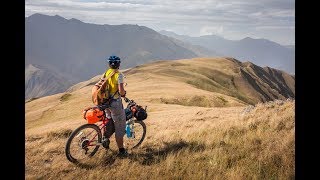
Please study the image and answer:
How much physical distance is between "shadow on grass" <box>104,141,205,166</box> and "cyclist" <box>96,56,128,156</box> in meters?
0.41

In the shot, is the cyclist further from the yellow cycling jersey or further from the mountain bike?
the mountain bike

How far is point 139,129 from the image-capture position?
37.4 feet

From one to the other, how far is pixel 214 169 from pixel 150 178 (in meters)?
1.43

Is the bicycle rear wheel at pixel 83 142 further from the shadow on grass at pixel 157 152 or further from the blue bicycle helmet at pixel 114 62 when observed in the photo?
the blue bicycle helmet at pixel 114 62

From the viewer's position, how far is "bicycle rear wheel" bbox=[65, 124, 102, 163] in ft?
31.0

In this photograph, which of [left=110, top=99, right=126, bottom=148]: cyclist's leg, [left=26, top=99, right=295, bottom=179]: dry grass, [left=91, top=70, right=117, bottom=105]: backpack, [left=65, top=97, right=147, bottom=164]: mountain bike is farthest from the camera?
[left=110, top=99, right=126, bottom=148]: cyclist's leg

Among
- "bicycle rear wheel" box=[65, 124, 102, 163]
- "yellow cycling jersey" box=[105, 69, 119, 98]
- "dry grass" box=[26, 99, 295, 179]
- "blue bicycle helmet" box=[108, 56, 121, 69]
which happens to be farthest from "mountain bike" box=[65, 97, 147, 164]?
"blue bicycle helmet" box=[108, 56, 121, 69]

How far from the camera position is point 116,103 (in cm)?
963

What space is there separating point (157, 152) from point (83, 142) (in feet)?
6.74

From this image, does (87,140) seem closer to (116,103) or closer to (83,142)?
(83,142)

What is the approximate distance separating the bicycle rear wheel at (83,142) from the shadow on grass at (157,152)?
23.2 inches
